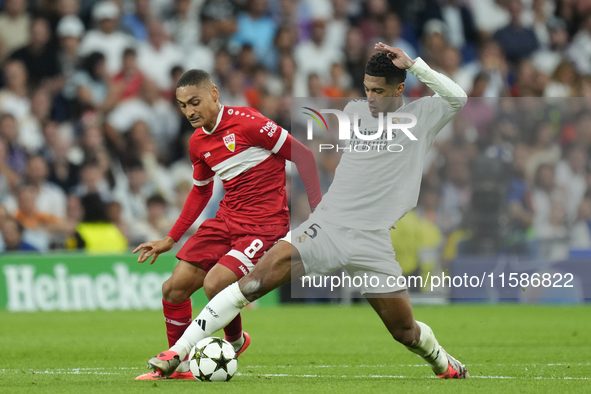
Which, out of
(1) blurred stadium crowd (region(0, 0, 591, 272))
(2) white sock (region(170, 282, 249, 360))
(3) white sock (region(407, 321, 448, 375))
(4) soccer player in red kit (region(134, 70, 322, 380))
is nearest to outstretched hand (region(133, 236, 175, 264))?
(4) soccer player in red kit (region(134, 70, 322, 380))

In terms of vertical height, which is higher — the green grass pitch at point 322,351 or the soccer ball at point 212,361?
the soccer ball at point 212,361

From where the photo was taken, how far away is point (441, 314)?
1230 centimetres

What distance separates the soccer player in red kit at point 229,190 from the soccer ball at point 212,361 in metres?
0.50

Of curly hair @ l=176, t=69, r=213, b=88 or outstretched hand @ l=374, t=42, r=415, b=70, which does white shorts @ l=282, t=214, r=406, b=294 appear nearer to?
outstretched hand @ l=374, t=42, r=415, b=70

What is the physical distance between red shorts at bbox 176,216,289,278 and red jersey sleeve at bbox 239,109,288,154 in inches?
22.8

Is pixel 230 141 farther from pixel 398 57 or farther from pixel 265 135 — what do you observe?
pixel 398 57

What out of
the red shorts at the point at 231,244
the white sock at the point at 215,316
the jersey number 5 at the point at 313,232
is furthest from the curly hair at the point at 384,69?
the white sock at the point at 215,316

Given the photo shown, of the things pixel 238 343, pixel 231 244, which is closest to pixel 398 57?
pixel 231 244

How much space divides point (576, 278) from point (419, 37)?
6.00 metres

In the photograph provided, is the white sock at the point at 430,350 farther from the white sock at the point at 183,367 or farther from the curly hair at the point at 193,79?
the curly hair at the point at 193,79

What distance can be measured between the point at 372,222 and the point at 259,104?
925cm

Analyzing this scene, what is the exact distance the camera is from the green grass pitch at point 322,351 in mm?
5691

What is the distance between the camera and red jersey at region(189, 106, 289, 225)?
6508mm

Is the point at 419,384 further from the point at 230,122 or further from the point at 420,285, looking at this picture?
the point at 420,285
